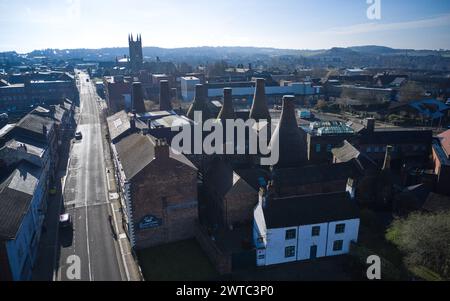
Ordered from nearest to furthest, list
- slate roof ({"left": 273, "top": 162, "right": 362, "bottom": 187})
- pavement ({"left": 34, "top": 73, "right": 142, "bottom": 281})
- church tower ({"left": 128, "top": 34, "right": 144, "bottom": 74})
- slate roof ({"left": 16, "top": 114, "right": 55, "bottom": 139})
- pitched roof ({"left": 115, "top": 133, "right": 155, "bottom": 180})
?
pavement ({"left": 34, "top": 73, "right": 142, "bottom": 281}), pitched roof ({"left": 115, "top": 133, "right": 155, "bottom": 180}), slate roof ({"left": 273, "top": 162, "right": 362, "bottom": 187}), slate roof ({"left": 16, "top": 114, "right": 55, "bottom": 139}), church tower ({"left": 128, "top": 34, "right": 144, "bottom": 74})

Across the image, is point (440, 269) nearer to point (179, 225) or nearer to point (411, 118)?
point (179, 225)

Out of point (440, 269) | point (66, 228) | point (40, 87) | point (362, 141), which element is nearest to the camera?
point (440, 269)

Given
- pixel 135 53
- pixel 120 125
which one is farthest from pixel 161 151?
pixel 135 53

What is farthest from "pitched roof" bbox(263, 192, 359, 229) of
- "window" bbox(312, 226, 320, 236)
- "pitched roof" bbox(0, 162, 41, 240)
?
"pitched roof" bbox(0, 162, 41, 240)

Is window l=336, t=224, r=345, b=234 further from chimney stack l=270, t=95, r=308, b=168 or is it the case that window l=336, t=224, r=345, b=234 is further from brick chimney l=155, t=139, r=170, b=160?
brick chimney l=155, t=139, r=170, b=160

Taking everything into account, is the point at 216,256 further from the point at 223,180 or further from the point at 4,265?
the point at 4,265

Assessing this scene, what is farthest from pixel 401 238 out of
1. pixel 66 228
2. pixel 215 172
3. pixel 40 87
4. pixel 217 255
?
pixel 40 87
